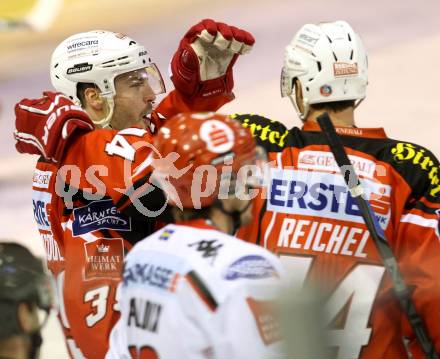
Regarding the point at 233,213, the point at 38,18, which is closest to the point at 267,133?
the point at 233,213

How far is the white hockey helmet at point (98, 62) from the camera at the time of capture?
4812 millimetres

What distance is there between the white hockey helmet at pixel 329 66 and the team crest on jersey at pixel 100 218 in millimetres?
793

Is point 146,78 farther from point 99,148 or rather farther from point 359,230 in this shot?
point 359,230

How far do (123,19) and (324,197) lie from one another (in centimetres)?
628

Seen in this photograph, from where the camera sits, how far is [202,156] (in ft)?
10.1

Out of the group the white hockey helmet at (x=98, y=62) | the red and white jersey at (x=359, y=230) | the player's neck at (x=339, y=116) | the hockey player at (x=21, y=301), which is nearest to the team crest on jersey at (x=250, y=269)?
the hockey player at (x=21, y=301)

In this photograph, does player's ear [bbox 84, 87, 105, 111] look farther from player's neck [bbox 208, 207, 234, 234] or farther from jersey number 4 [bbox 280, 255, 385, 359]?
player's neck [bbox 208, 207, 234, 234]

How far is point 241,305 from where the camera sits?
2803mm

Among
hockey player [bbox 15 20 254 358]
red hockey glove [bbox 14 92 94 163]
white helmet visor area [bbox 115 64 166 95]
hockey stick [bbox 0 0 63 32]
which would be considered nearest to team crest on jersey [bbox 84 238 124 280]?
hockey player [bbox 15 20 254 358]

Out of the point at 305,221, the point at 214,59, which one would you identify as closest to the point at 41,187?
the point at 214,59

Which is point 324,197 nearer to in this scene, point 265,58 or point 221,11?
point 265,58

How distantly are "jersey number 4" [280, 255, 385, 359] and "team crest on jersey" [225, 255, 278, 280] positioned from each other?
4.08 ft

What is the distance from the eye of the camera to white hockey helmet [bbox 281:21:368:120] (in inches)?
166

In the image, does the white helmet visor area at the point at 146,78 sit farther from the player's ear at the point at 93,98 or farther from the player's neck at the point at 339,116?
the player's neck at the point at 339,116
